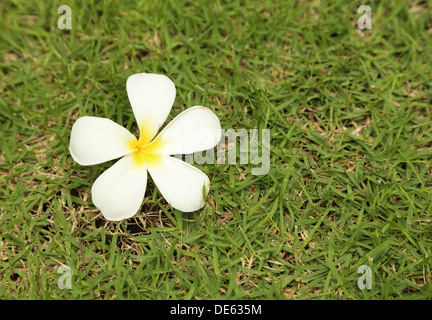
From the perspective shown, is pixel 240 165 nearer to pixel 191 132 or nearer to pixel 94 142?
pixel 191 132

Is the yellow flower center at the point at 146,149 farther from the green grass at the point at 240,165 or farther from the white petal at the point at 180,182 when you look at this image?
the green grass at the point at 240,165

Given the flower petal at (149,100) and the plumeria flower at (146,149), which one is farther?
the flower petal at (149,100)

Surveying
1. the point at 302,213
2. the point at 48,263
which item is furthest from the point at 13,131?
the point at 302,213

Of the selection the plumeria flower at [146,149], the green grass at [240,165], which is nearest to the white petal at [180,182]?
the plumeria flower at [146,149]

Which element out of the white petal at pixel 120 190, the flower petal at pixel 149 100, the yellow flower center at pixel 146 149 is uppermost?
the flower petal at pixel 149 100

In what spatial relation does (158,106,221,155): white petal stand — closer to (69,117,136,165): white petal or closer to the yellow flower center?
the yellow flower center

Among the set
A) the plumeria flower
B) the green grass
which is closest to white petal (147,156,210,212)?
the plumeria flower

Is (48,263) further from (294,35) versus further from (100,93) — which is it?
(294,35)
